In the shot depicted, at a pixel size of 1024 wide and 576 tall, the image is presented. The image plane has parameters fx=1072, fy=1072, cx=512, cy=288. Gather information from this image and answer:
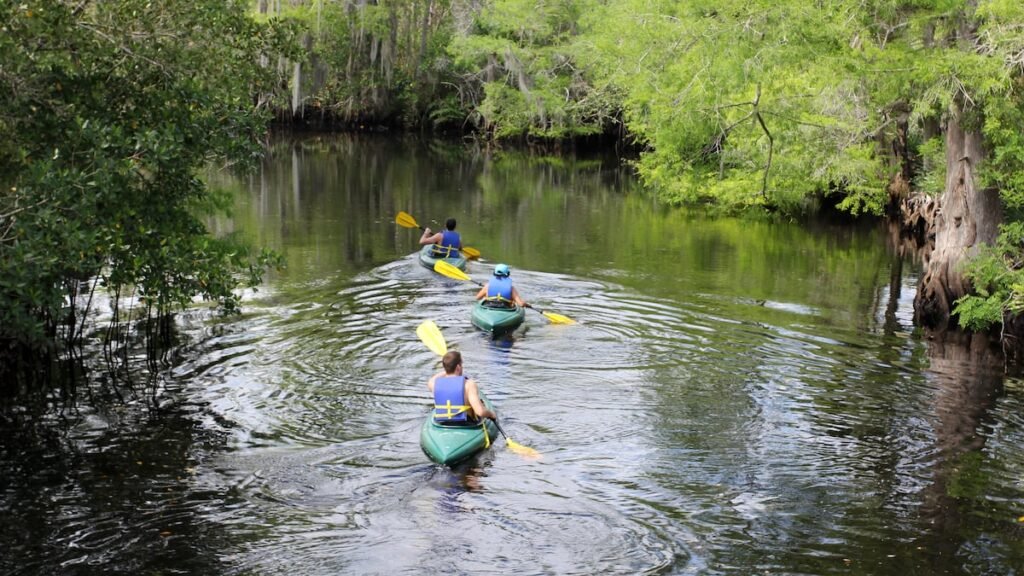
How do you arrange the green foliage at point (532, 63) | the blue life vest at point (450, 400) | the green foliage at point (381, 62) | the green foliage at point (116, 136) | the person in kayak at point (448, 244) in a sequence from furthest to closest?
the green foliage at point (381, 62) < the green foliage at point (532, 63) < the person in kayak at point (448, 244) < the blue life vest at point (450, 400) < the green foliage at point (116, 136)

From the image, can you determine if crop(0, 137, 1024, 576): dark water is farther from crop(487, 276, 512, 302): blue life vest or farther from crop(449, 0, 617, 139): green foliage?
crop(449, 0, 617, 139): green foliage

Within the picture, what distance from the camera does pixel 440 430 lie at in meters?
11.8

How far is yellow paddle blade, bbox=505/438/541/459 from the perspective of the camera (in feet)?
39.2

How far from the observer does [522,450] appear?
39.4ft

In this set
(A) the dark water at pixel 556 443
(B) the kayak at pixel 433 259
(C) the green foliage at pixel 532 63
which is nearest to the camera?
(A) the dark water at pixel 556 443

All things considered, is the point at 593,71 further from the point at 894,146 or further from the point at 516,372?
the point at 516,372

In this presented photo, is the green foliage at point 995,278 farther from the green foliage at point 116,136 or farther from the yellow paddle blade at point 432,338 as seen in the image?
the green foliage at point 116,136

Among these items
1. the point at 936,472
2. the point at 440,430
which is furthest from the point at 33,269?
the point at 936,472

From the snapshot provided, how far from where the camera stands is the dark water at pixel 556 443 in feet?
31.3

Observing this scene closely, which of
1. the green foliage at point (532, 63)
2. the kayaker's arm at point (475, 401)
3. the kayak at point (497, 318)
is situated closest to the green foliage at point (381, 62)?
the green foliage at point (532, 63)

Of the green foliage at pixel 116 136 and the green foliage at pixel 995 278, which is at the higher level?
the green foliage at pixel 116 136

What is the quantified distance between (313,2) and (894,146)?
31.5 metres

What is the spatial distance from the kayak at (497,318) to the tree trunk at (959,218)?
7178mm

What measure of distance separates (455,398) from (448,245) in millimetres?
10580
